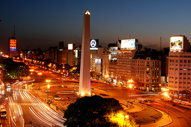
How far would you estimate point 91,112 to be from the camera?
2033cm

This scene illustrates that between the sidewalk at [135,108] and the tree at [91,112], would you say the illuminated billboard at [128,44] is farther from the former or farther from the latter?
the tree at [91,112]

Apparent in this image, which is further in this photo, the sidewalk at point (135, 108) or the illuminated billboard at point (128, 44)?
the illuminated billboard at point (128, 44)

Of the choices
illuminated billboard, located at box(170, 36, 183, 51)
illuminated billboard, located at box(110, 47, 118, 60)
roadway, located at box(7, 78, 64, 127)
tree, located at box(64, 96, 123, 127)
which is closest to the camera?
tree, located at box(64, 96, 123, 127)

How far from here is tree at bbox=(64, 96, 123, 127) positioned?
19.4 metres

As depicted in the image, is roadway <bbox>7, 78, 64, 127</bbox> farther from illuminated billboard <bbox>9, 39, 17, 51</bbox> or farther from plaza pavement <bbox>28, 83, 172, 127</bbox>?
illuminated billboard <bbox>9, 39, 17, 51</bbox>

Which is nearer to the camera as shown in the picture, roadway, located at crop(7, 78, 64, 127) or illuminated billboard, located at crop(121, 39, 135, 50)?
roadway, located at crop(7, 78, 64, 127)

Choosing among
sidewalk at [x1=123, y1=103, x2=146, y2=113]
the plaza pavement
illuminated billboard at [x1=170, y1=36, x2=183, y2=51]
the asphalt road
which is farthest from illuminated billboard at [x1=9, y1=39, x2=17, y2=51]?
the asphalt road

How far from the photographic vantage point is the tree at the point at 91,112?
19375mm

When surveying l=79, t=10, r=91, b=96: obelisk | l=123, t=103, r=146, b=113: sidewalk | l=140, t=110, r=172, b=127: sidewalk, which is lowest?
l=140, t=110, r=172, b=127: sidewalk

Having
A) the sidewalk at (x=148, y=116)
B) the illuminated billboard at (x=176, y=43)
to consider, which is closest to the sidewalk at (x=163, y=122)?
the sidewalk at (x=148, y=116)

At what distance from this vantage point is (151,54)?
199 ft

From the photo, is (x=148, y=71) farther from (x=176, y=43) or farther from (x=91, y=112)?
(x=91, y=112)

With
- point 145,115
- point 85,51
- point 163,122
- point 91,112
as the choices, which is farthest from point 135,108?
point 91,112

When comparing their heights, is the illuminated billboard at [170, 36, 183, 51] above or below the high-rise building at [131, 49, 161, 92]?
above
